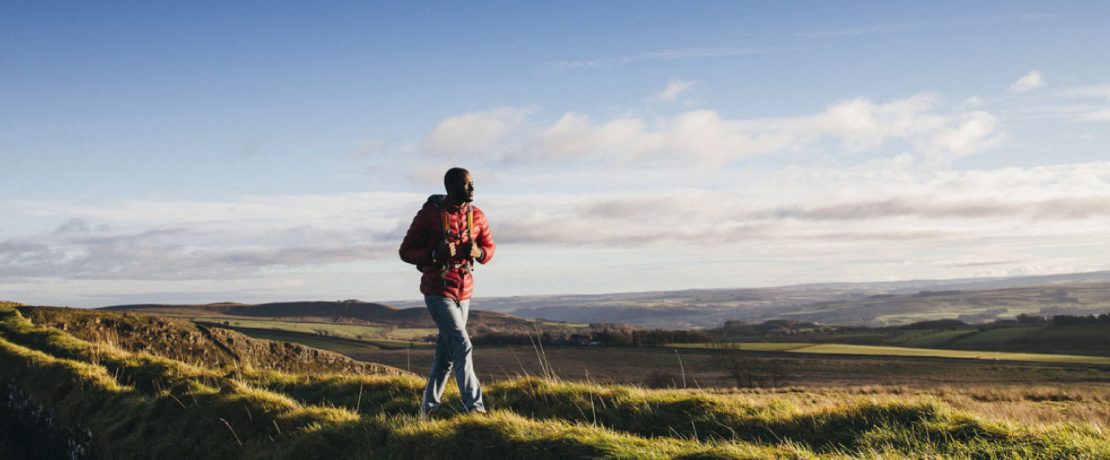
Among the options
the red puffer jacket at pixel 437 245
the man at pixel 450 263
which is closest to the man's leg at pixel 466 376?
the man at pixel 450 263

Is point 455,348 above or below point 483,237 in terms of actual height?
below

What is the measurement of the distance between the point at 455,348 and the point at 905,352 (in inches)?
4664

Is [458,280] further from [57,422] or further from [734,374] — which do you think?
[734,374]

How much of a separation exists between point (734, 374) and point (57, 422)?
65759 millimetres

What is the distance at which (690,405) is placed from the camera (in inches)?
339

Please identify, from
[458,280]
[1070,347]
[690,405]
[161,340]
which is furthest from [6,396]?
[1070,347]

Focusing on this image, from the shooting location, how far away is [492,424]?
668 centimetres

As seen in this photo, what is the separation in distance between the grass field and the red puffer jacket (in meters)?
81.6

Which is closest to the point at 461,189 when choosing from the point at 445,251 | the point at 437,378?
the point at 445,251

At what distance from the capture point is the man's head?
8305 mm

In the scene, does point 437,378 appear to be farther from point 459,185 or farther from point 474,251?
point 459,185

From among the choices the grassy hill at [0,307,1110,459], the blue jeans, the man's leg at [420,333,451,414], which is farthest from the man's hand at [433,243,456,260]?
the grassy hill at [0,307,1110,459]

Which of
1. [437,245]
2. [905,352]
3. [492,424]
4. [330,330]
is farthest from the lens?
[330,330]

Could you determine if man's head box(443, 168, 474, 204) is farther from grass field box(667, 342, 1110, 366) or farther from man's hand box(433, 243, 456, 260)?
grass field box(667, 342, 1110, 366)
